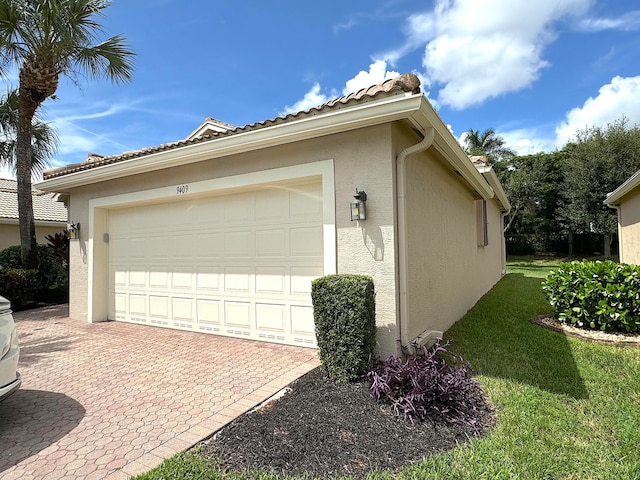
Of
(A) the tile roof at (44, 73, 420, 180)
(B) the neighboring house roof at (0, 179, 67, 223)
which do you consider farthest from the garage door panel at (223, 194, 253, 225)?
(B) the neighboring house roof at (0, 179, 67, 223)

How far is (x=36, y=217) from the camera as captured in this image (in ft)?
58.9

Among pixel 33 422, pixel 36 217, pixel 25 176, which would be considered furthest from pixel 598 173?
pixel 36 217

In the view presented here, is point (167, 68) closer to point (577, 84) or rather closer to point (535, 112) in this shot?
point (577, 84)

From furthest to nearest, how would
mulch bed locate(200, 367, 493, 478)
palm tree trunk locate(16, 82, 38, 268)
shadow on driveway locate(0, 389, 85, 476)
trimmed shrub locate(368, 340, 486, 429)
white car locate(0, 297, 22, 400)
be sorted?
1. palm tree trunk locate(16, 82, 38, 268)
2. trimmed shrub locate(368, 340, 486, 429)
3. white car locate(0, 297, 22, 400)
4. shadow on driveway locate(0, 389, 85, 476)
5. mulch bed locate(200, 367, 493, 478)

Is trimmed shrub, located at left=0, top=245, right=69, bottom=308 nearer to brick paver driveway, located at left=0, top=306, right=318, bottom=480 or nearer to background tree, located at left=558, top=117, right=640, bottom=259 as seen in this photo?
brick paver driveway, located at left=0, top=306, right=318, bottom=480

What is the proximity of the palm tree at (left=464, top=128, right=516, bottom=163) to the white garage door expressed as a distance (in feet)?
96.9

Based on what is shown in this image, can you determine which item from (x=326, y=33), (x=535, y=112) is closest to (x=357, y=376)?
(x=326, y=33)

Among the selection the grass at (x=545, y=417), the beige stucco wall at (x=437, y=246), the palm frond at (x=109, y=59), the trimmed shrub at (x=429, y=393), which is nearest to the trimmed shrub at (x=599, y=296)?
the grass at (x=545, y=417)

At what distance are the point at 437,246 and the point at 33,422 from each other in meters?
6.37

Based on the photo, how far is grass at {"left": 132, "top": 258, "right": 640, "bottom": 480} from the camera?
9.16 ft

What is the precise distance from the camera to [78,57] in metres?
10.8

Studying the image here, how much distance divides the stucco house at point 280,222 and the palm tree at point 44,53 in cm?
353

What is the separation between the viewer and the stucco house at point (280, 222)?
4.91m

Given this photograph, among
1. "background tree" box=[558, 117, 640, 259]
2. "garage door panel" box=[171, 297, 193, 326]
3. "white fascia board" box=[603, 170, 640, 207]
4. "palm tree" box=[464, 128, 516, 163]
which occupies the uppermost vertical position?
"palm tree" box=[464, 128, 516, 163]
